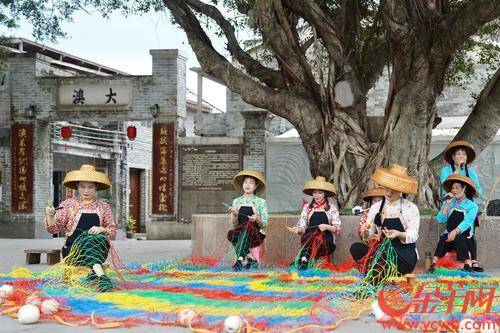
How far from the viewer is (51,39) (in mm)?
13180

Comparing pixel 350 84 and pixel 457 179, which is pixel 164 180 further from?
pixel 457 179

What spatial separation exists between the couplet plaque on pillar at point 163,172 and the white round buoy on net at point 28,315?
38.3 feet

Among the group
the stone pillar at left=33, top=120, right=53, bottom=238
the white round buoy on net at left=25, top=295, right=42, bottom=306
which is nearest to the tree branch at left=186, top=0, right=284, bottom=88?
the white round buoy on net at left=25, top=295, right=42, bottom=306

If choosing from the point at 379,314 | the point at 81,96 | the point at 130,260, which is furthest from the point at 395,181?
the point at 81,96

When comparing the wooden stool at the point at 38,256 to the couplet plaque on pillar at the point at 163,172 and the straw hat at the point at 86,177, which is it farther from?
the couplet plaque on pillar at the point at 163,172

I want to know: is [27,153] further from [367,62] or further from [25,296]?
[25,296]

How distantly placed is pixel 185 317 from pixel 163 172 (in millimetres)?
12048

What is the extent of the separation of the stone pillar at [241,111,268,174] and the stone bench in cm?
754

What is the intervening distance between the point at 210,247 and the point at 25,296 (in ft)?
11.6

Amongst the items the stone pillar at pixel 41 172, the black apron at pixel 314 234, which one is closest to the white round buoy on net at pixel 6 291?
the black apron at pixel 314 234

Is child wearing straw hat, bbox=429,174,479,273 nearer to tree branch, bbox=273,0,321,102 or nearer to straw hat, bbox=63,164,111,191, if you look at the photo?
tree branch, bbox=273,0,321,102

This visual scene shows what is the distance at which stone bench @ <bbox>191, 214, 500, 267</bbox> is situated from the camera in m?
8.41

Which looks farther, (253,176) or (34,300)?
(253,176)

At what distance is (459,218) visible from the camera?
784 cm
